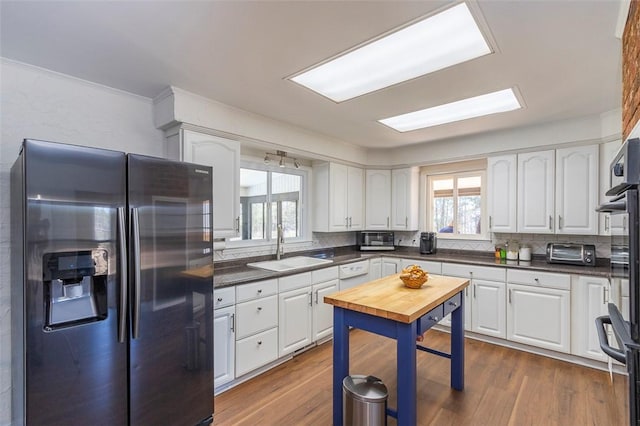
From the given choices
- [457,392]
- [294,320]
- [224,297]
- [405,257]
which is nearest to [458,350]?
[457,392]

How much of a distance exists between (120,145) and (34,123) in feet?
1.66

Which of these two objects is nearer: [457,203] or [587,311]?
[587,311]

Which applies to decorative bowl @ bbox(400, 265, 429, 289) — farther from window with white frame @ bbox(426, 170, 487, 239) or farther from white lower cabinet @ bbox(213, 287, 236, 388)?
window with white frame @ bbox(426, 170, 487, 239)

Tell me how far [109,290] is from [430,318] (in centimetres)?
192

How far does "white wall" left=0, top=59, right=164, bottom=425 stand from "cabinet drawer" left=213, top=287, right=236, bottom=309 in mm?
1235

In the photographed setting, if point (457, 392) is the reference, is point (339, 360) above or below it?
above

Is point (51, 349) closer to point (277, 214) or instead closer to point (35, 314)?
point (35, 314)

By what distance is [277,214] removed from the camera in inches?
147


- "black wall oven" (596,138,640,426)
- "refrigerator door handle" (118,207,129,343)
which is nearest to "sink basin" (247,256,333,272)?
"refrigerator door handle" (118,207,129,343)

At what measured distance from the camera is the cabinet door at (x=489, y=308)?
3277 millimetres

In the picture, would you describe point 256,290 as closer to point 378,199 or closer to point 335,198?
point 335,198

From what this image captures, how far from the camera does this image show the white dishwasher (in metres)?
3.61

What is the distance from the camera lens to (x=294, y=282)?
3.00 metres

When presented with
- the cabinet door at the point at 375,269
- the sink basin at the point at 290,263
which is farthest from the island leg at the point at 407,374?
the cabinet door at the point at 375,269
